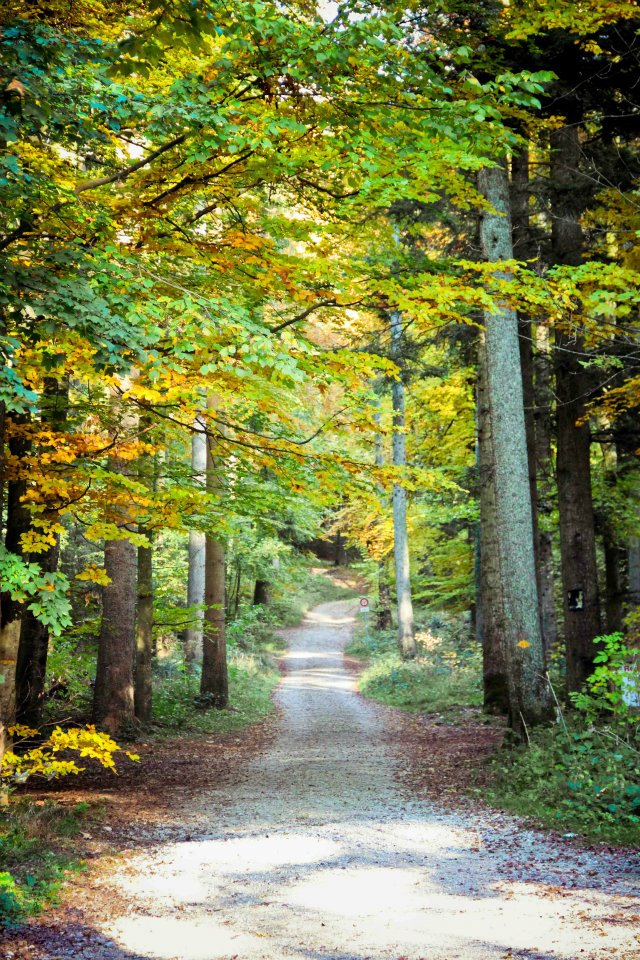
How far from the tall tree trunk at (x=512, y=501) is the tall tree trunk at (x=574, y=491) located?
1.57 metres

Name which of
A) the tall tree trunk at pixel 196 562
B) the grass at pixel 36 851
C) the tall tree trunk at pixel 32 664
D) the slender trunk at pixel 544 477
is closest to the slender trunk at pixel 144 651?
the tall tree trunk at pixel 196 562

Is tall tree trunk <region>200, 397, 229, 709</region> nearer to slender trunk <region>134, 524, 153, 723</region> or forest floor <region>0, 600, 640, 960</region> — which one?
slender trunk <region>134, 524, 153, 723</region>

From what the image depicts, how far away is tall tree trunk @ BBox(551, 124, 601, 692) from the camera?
36.8ft

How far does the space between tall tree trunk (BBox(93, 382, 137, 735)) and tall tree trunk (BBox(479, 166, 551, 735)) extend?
5.76m

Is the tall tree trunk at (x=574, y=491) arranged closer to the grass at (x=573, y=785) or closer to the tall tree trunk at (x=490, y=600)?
the grass at (x=573, y=785)

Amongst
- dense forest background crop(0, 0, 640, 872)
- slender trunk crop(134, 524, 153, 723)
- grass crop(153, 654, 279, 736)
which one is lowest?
grass crop(153, 654, 279, 736)

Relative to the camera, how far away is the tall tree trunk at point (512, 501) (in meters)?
9.73

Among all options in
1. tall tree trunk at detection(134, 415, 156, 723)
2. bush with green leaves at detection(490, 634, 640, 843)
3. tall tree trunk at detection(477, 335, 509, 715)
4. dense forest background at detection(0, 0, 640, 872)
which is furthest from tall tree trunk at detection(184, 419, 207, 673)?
bush with green leaves at detection(490, 634, 640, 843)

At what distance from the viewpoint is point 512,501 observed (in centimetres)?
993

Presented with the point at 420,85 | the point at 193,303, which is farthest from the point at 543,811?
the point at 420,85

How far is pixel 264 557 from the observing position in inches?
1002

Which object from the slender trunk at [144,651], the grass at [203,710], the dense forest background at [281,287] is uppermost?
the dense forest background at [281,287]

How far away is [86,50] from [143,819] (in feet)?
23.3

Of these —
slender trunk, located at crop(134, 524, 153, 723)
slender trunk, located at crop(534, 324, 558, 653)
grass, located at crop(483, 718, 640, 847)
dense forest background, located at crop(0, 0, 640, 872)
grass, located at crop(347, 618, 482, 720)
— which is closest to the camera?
dense forest background, located at crop(0, 0, 640, 872)
